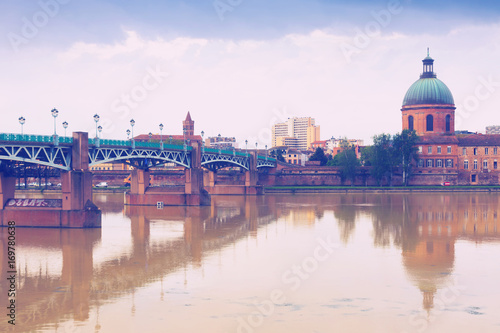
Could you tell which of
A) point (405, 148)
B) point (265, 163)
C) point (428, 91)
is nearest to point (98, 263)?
point (405, 148)

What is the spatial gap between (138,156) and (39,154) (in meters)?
16.1

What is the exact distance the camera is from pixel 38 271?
3478 centimetres

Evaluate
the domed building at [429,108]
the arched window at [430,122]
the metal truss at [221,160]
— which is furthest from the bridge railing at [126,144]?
the arched window at [430,122]

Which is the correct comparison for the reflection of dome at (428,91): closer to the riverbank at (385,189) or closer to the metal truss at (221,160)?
the riverbank at (385,189)

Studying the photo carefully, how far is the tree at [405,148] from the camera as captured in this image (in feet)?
382

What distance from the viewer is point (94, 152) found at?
2372 inches

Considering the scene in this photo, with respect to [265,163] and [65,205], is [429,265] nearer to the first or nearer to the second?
[65,205]

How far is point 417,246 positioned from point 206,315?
22131 mm

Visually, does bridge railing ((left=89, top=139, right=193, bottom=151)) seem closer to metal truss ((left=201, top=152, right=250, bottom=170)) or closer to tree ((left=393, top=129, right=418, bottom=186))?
metal truss ((left=201, top=152, right=250, bottom=170))

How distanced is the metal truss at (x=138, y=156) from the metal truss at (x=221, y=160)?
7.75 meters

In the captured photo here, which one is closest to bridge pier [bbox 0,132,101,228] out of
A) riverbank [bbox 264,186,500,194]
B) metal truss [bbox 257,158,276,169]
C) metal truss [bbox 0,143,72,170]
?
metal truss [bbox 0,143,72,170]

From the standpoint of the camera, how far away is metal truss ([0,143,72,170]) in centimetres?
4950

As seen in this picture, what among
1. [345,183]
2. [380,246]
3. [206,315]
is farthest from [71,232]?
[345,183]

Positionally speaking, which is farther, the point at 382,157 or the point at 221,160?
the point at 382,157
